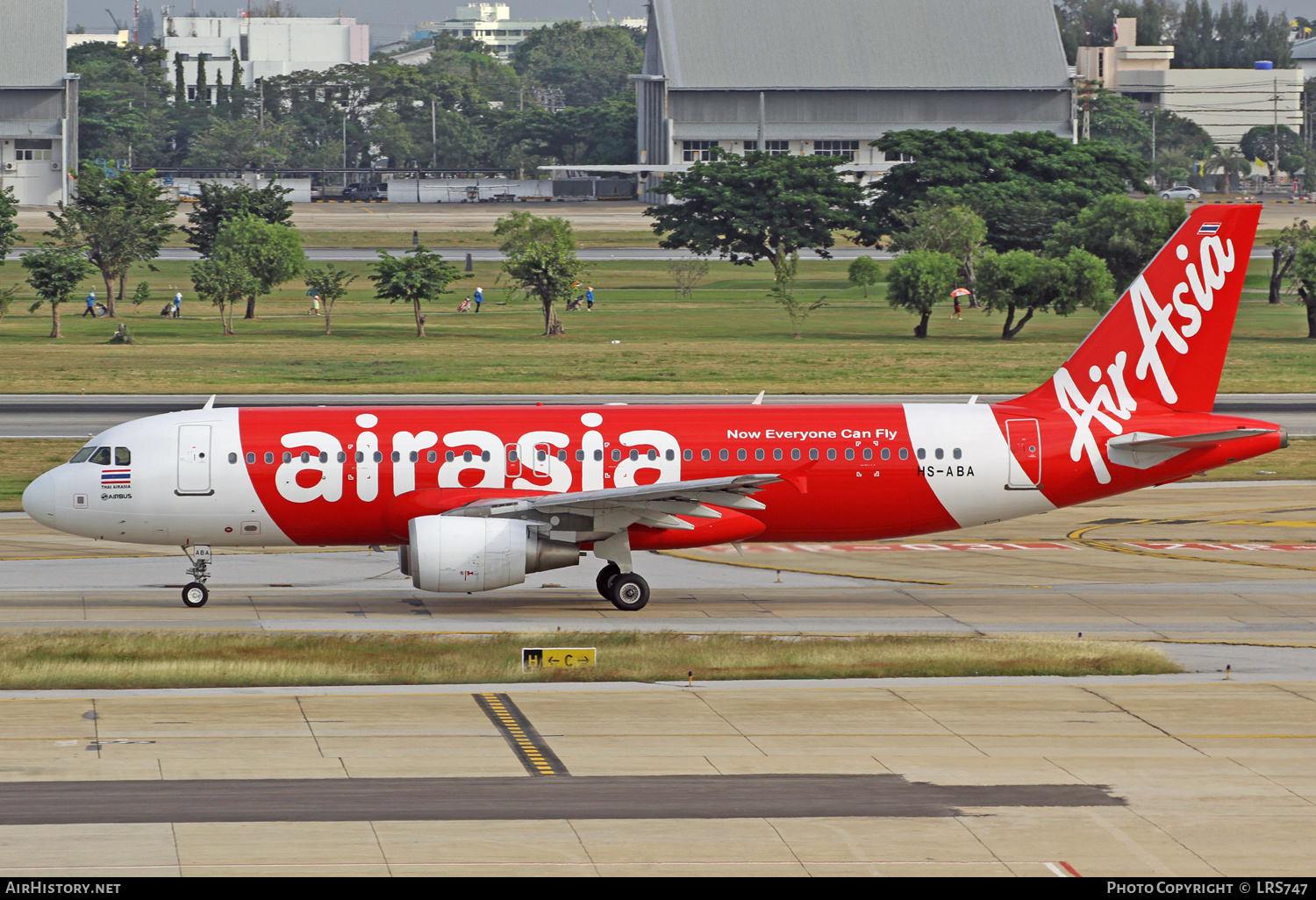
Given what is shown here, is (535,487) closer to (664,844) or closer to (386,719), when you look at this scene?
(386,719)

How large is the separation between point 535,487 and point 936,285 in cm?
6907

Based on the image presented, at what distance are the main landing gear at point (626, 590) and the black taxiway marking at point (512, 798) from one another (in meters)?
12.8

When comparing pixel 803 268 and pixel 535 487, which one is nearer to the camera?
pixel 535 487

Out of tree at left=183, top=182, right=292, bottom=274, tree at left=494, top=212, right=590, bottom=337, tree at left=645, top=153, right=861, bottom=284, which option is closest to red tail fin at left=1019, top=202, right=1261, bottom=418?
tree at left=494, top=212, right=590, bottom=337

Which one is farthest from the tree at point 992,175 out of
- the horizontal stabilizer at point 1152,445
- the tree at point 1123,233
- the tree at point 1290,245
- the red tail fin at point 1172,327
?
the horizontal stabilizer at point 1152,445

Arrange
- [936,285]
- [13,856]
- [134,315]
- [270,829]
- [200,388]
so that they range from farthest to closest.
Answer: [134,315] < [936,285] < [200,388] < [270,829] < [13,856]

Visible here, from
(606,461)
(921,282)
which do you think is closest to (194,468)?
(606,461)

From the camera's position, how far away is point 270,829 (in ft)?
68.5

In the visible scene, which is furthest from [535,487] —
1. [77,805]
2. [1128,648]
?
[77,805]

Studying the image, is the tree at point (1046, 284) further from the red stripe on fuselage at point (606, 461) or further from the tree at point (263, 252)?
the red stripe on fuselage at point (606, 461)

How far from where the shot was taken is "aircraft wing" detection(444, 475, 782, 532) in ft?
114

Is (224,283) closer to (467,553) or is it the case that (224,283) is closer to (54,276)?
(54,276)

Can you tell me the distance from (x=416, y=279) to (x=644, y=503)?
66679 millimetres

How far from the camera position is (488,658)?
3098 centimetres
